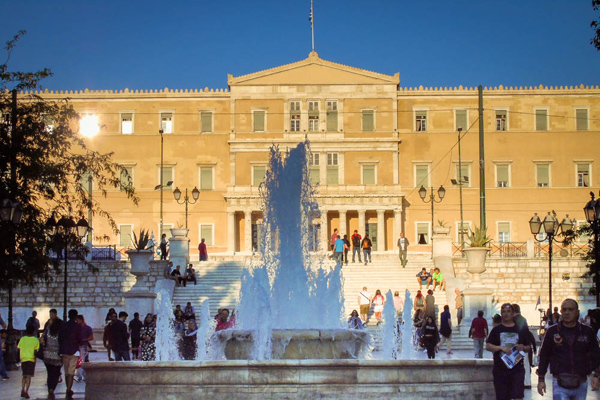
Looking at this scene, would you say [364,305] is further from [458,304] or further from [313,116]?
[313,116]

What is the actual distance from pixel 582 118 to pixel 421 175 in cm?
945

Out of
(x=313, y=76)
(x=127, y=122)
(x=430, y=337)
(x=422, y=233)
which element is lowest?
(x=430, y=337)

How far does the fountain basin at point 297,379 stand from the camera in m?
9.78

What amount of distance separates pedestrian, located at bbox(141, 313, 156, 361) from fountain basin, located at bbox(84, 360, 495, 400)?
25.6 feet

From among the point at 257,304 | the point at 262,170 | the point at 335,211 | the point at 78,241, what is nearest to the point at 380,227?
the point at 335,211

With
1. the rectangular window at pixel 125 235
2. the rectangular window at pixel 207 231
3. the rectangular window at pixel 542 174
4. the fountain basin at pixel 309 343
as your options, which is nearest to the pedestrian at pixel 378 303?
the fountain basin at pixel 309 343

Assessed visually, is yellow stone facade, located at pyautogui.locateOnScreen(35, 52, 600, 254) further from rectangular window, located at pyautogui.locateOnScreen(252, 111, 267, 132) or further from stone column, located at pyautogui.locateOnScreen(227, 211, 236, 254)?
stone column, located at pyautogui.locateOnScreen(227, 211, 236, 254)

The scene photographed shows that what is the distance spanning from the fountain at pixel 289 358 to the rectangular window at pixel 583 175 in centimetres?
3666

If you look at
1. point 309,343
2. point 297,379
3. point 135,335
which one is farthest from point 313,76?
point 297,379

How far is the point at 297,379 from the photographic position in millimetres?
9773

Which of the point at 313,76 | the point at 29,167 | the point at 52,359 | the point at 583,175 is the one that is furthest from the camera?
the point at 313,76

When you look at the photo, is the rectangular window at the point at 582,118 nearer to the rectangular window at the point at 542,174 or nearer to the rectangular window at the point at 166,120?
the rectangular window at the point at 542,174

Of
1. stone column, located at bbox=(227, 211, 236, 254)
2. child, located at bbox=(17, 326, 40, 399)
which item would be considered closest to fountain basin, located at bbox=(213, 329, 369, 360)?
child, located at bbox=(17, 326, 40, 399)

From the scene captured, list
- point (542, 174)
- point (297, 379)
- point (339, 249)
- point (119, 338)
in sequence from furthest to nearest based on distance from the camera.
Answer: point (542, 174), point (339, 249), point (119, 338), point (297, 379)
